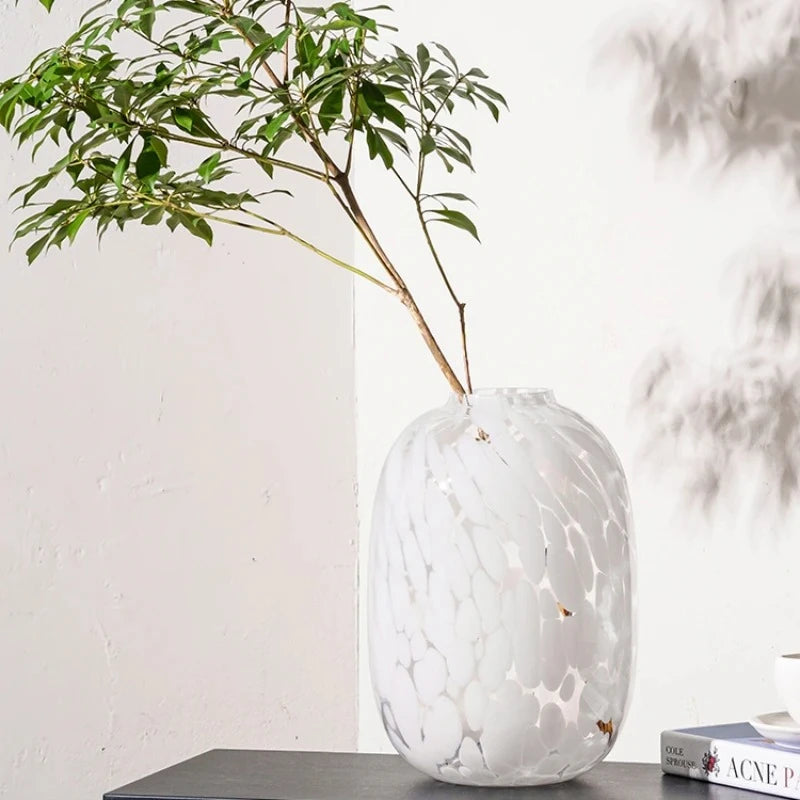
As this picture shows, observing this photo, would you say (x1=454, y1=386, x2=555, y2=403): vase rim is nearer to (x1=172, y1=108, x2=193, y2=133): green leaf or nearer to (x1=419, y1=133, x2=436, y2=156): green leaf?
(x1=419, y1=133, x2=436, y2=156): green leaf

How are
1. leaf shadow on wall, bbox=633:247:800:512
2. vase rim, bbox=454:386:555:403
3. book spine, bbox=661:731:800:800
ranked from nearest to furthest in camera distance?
book spine, bbox=661:731:800:800 < vase rim, bbox=454:386:555:403 < leaf shadow on wall, bbox=633:247:800:512

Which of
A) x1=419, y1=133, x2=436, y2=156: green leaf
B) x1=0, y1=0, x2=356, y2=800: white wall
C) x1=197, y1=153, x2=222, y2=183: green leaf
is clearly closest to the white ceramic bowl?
x1=419, y1=133, x2=436, y2=156: green leaf

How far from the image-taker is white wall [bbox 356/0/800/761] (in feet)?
4.36

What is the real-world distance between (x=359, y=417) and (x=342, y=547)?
0.19m

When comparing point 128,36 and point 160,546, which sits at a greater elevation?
point 128,36

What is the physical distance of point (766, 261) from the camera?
4.29 feet

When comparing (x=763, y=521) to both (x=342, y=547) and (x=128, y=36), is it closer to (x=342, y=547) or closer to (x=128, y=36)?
(x=342, y=547)

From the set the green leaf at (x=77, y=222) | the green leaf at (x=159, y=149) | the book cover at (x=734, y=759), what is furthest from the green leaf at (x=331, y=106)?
the book cover at (x=734, y=759)

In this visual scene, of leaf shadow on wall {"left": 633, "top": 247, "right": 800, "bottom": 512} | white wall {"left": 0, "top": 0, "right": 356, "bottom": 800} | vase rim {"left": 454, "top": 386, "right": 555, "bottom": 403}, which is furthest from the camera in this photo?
white wall {"left": 0, "top": 0, "right": 356, "bottom": 800}

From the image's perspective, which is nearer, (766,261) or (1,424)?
(766,261)

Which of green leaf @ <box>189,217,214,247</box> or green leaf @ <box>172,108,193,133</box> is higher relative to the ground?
green leaf @ <box>172,108,193,133</box>

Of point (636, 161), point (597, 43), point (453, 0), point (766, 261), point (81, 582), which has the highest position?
point (453, 0)

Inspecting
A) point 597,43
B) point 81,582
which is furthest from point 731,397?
point 81,582

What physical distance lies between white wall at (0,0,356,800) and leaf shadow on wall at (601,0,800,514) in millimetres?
510
